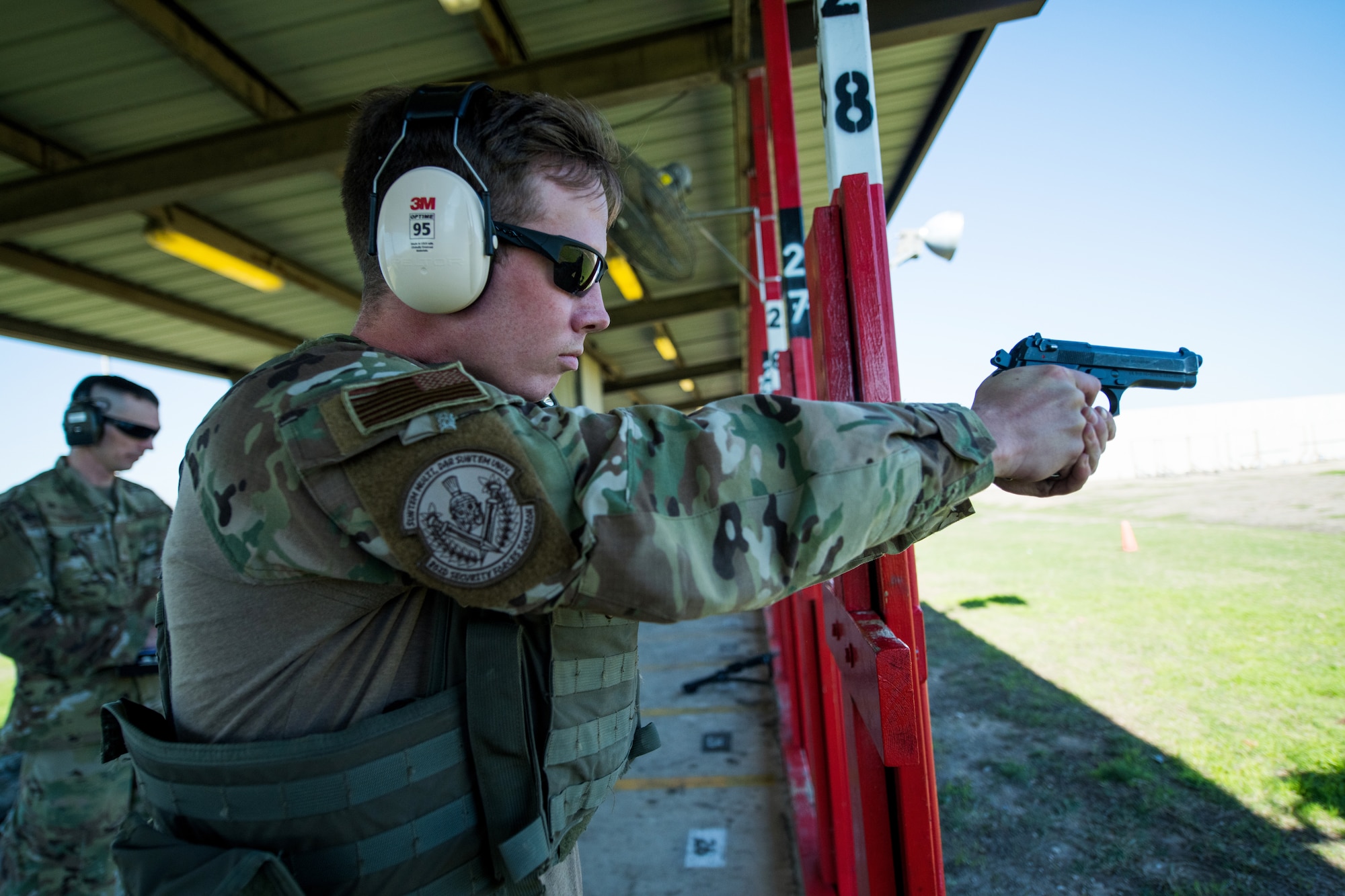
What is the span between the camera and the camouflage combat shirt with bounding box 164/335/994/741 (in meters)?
0.77

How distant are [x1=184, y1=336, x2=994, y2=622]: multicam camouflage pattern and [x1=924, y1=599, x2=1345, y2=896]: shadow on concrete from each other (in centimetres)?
274

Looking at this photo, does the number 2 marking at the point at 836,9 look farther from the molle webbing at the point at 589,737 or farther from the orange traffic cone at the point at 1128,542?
the orange traffic cone at the point at 1128,542

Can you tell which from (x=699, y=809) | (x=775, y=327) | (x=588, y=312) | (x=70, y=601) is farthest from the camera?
(x=775, y=327)

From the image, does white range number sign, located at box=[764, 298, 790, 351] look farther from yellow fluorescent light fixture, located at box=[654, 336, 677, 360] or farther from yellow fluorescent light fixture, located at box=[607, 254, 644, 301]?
yellow fluorescent light fixture, located at box=[654, 336, 677, 360]

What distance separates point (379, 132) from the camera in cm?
115

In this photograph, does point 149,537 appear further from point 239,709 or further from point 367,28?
point 367,28

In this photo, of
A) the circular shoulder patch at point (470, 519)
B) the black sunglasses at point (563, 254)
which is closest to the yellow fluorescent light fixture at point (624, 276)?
the black sunglasses at point (563, 254)

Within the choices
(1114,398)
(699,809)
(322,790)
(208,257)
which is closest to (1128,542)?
(699,809)

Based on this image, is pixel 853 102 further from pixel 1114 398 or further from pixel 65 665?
pixel 65 665

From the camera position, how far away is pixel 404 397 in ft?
2.59

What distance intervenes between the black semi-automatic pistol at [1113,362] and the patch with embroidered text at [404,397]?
777mm

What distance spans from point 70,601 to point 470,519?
324 cm

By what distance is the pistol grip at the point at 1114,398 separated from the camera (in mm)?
1385

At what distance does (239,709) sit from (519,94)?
954 mm
